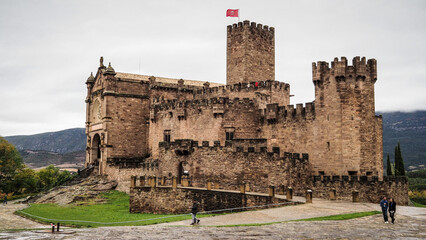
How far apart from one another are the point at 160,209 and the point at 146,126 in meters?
21.9

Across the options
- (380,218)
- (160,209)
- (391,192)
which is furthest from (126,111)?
(380,218)

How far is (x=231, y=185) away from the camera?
34156mm

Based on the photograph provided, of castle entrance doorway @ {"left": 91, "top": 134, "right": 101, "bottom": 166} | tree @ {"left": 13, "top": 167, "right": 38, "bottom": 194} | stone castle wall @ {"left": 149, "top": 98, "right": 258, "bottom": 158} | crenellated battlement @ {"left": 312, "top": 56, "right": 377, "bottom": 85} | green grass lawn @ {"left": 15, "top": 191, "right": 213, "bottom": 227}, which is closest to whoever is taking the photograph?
green grass lawn @ {"left": 15, "top": 191, "right": 213, "bottom": 227}

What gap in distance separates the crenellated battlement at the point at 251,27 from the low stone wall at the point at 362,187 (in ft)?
74.9

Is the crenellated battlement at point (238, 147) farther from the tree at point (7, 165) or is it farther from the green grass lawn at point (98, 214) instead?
the tree at point (7, 165)

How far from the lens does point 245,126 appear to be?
44.2m

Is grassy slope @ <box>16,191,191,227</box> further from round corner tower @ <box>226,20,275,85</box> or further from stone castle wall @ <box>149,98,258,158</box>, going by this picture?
round corner tower @ <box>226,20,275,85</box>

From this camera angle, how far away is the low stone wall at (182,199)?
29928 mm

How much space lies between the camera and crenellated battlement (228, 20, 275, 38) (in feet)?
Answer: 162

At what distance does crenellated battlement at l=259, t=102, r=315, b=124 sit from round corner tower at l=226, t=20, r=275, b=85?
22.0ft

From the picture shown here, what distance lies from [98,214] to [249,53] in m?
25.6

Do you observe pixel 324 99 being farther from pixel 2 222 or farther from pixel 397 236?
pixel 2 222

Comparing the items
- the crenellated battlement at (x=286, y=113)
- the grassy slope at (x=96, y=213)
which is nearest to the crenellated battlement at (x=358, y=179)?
the crenellated battlement at (x=286, y=113)

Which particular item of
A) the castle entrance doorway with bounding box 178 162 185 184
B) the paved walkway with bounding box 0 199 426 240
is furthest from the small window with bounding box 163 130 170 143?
the paved walkway with bounding box 0 199 426 240
